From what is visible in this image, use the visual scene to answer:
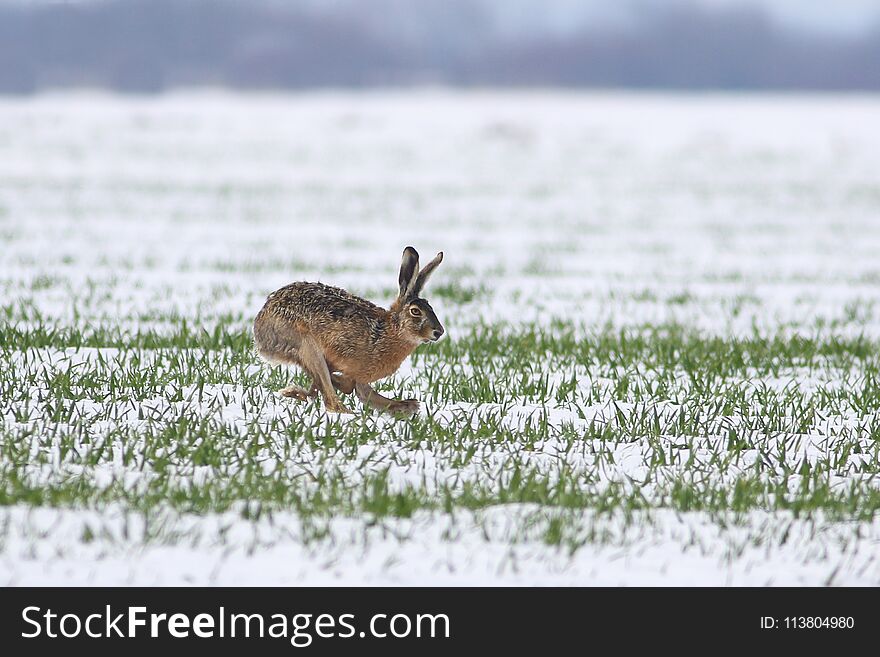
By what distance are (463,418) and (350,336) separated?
809mm

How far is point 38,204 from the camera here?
85.5ft

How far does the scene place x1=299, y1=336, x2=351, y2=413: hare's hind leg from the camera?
6238mm

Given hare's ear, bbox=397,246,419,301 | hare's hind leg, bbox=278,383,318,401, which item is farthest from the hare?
hare's hind leg, bbox=278,383,318,401

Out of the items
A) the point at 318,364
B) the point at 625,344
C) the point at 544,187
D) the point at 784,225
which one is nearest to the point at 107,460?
the point at 318,364

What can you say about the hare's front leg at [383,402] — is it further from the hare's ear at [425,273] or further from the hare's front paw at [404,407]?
the hare's ear at [425,273]

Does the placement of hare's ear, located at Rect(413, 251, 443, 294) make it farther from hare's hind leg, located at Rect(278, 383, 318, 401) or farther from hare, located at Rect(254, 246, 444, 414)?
hare's hind leg, located at Rect(278, 383, 318, 401)

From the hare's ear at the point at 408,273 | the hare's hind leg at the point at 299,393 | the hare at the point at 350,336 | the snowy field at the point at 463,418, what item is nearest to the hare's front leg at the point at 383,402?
the hare at the point at 350,336

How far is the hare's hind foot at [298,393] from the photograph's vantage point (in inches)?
258

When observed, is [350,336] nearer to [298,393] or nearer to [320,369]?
[320,369]

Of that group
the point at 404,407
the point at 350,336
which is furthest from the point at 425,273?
the point at 404,407

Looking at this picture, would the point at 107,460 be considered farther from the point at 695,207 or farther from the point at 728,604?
the point at 695,207

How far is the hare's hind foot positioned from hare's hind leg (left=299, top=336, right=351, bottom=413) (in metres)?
0.25

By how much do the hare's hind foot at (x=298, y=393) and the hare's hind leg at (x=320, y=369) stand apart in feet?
0.81

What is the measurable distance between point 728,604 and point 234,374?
14.4ft
